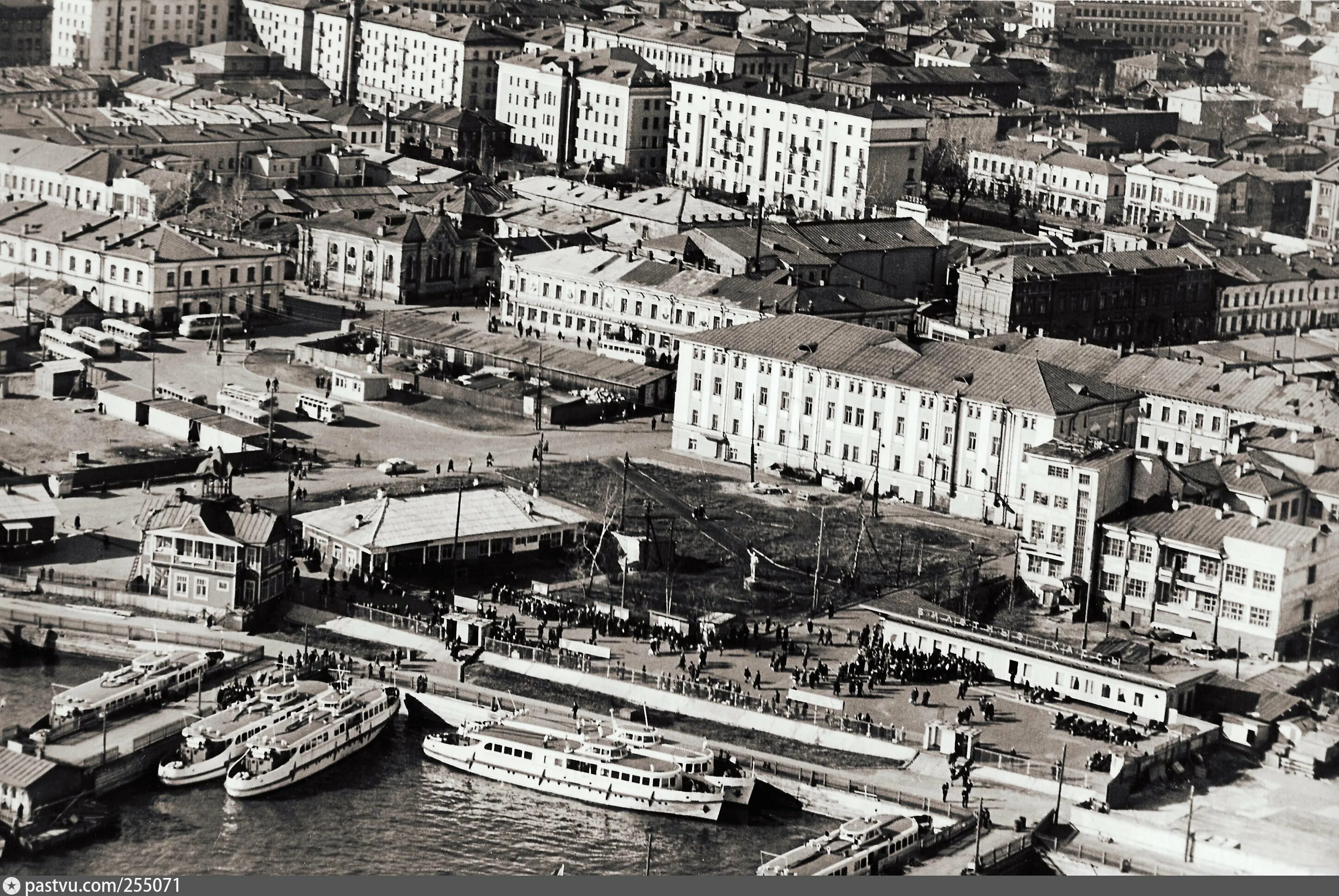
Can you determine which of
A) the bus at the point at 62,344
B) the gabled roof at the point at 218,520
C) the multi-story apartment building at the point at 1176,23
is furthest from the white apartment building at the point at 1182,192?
the gabled roof at the point at 218,520

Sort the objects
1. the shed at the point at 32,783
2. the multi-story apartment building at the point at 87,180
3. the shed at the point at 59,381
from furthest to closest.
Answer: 1. the multi-story apartment building at the point at 87,180
2. the shed at the point at 59,381
3. the shed at the point at 32,783

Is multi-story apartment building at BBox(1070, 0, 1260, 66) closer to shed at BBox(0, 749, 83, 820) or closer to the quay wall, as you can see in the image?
the quay wall

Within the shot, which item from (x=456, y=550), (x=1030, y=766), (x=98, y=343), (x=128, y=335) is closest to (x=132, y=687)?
(x=456, y=550)

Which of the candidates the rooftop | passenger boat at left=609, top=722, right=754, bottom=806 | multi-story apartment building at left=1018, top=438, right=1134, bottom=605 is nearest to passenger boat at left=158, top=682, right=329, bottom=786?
passenger boat at left=609, top=722, right=754, bottom=806

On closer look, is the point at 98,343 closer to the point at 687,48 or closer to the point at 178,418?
the point at 178,418

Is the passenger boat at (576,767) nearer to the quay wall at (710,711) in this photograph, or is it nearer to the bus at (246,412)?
the quay wall at (710,711)

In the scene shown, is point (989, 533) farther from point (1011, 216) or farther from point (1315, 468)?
point (1011, 216)
